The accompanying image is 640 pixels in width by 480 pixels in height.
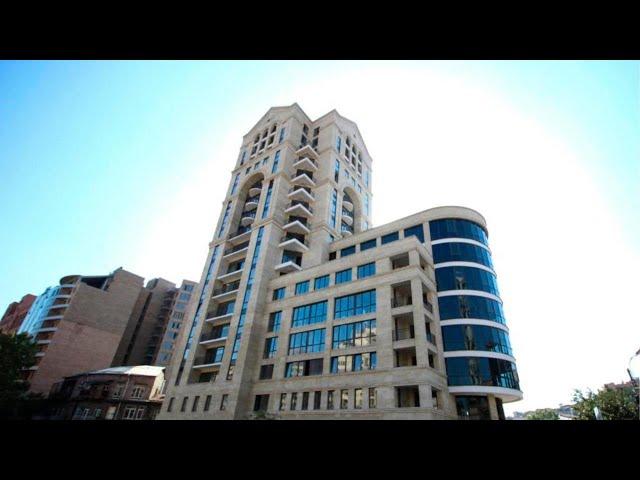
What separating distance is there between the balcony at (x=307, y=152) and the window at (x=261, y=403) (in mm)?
35376

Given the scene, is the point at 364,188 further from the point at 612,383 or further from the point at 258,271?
the point at 612,383

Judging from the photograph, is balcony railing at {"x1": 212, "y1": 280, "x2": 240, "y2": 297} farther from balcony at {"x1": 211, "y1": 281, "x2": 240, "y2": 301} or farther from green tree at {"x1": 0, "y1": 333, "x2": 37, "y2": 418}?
green tree at {"x1": 0, "y1": 333, "x2": 37, "y2": 418}

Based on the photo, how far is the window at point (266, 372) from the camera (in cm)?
3562

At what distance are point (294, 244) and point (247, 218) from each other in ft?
32.3

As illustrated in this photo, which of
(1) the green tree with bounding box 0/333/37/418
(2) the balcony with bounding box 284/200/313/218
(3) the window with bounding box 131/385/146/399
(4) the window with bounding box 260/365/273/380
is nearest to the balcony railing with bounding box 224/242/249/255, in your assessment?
(2) the balcony with bounding box 284/200/313/218

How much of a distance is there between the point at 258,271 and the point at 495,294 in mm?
25608

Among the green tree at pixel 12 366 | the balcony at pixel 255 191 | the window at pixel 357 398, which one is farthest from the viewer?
the balcony at pixel 255 191

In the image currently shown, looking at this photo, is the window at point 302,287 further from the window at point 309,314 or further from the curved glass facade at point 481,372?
the curved glass facade at point 481,372

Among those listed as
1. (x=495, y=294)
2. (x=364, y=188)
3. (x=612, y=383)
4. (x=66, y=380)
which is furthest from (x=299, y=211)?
(x=612, y=383)

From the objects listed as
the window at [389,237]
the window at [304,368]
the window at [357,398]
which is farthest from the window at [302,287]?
the window at [357,398]
